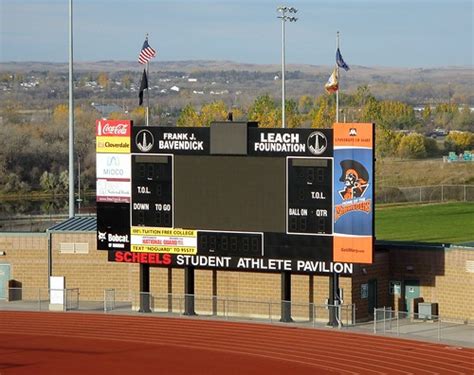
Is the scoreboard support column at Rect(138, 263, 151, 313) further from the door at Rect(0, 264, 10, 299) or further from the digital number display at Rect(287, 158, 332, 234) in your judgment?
the door at Rect(0, 264, 10, 299)

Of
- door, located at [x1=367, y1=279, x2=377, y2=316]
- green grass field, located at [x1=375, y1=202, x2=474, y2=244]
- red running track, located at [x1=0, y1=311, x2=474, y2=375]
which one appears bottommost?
red running track, located at [x1=0, y1=311, x2=474, y2=375]

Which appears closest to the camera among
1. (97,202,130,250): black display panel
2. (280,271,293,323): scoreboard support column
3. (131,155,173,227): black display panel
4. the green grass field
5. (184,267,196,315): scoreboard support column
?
(280,271,293,323): scoreboard support column

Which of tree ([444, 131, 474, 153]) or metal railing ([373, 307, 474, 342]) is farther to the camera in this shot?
tree ([444, 131, 474, 153])

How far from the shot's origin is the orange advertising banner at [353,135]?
48.7 meters

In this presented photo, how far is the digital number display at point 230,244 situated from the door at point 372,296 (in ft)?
16.2

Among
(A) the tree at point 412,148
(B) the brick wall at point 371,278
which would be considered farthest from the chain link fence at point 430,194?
(B) the brick wall at point 371,278

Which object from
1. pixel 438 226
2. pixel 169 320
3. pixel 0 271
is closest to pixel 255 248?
pixel 169 320

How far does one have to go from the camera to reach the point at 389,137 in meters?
170

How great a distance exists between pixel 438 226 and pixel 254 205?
50.9 metres

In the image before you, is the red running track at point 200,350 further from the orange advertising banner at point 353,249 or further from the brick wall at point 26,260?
the brick wall at point 26,260

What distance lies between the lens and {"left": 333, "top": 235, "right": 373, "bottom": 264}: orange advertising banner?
4884cm

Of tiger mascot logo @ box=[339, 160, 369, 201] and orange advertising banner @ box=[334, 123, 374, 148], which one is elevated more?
orange advertising banner @ box=[334, 123, 374, 148]

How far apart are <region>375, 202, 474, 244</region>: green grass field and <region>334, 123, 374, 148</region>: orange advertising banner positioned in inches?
1435

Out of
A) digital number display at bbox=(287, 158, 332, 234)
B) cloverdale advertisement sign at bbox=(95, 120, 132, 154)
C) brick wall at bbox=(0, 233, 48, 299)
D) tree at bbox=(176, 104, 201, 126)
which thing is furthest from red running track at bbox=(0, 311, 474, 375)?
tree at bbox=(176, 104, 201, 126)
